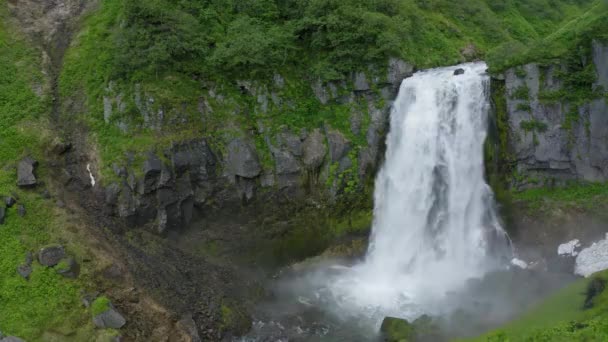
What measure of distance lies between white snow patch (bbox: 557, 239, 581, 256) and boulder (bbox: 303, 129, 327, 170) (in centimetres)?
1101

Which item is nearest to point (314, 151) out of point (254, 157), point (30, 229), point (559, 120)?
point (254, 157)

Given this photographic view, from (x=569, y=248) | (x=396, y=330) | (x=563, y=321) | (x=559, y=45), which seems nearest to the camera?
(x=563, y=321)

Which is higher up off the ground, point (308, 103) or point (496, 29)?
point (496, 29)

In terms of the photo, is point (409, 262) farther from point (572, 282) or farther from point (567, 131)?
point (567, 131)

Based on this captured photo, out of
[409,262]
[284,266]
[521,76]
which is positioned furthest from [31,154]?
[521,76]

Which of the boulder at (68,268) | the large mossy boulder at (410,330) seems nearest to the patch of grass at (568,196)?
the large mossy boulder at (410,330)

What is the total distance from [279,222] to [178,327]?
7.36m

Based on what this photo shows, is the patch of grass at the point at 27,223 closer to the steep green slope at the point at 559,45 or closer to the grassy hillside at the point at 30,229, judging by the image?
the grassy hillside at the point at 30,229

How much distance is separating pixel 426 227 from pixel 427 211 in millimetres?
745

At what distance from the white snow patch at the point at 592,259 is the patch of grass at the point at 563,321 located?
231 cm

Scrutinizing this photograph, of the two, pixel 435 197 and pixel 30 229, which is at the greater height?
pixel 30 229

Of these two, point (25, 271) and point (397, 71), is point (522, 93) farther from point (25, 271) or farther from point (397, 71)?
point (25, 271)

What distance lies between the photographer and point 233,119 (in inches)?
914

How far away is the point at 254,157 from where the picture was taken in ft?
74.8
